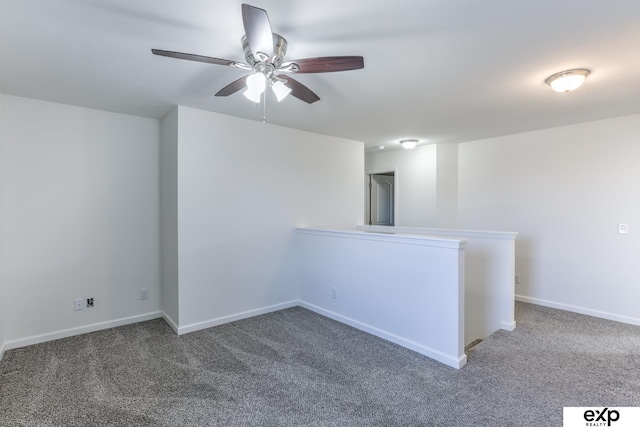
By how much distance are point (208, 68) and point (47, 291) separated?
2720mm

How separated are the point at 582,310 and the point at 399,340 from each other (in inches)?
104

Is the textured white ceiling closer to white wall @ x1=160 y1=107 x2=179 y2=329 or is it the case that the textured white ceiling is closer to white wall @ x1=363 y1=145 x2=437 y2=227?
white wall @ x1=160 y1=107 x2=179 y2=329

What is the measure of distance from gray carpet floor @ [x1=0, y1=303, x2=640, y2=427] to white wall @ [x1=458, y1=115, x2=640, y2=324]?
69 cm

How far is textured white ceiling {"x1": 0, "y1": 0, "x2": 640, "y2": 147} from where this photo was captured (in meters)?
1.68

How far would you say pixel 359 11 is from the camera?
1686mm

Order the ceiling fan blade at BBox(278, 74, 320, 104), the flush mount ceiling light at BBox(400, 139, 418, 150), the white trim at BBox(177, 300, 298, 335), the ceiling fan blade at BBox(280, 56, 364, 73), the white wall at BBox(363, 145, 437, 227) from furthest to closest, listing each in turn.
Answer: the white wall at BBox(363, 145, 437, 227)
the flush mount ceiling light at BBox(400, 139, 418, 150)
the white trim at BBox(177, 300, 298, 335)
the ceiling fan blade at BBox(278, 74, 320, 104)
the ceiling fan blade at BBox(280, 56, 364, 73)

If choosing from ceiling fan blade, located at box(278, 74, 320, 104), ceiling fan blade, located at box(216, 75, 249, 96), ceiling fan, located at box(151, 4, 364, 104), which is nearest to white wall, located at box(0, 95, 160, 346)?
ceiling fan blade, located at box(216, 75, 249, 96)

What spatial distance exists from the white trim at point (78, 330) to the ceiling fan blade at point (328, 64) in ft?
10.6

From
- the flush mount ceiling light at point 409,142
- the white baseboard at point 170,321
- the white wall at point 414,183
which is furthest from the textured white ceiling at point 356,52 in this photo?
the white baseboard at point 170,321

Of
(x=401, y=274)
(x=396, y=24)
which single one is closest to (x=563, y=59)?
(x=396, y=24)

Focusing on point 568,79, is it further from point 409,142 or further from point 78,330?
point 78,330

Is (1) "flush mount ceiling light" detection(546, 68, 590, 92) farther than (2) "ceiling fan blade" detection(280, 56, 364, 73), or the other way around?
(1) "flush mount ceiling light" detection(546, 68, 590, 92)
